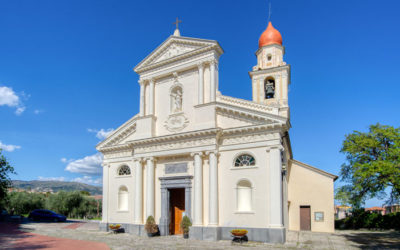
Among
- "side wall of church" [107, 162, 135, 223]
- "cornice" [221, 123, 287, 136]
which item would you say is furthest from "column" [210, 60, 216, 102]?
"side wall of church" [107, 162, 135, 223]

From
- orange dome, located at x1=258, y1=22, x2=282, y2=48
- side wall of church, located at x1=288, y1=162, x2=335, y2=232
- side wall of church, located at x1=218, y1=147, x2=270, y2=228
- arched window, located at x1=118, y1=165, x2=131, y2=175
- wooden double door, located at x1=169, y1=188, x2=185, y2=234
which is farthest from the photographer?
orange dome, located at x1=258, y1=22, x2=282, y2=48

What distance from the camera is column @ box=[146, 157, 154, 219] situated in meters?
18.9

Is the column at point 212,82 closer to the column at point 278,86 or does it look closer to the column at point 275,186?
the column at point 275,186

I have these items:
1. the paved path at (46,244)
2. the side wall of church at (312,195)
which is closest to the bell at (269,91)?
the side wall of church at (312,195)

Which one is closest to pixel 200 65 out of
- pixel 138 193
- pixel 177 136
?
pixel 177 136

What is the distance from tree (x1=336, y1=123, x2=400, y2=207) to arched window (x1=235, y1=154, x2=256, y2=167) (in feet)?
17.5

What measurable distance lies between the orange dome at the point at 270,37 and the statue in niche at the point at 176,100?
12.8 meters

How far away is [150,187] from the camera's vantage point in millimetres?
19141

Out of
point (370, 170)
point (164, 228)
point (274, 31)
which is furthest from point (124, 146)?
point (274, 31)

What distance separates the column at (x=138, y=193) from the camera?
1923 centimetres

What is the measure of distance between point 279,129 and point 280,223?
4.66 metres

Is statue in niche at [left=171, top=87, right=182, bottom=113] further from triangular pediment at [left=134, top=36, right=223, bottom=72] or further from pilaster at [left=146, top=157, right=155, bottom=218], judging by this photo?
pilaster at [left=146, top=157, right=155, bottom=218]

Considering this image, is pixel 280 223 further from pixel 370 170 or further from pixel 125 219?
pixel 125 219

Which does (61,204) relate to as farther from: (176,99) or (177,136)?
(177,136)
